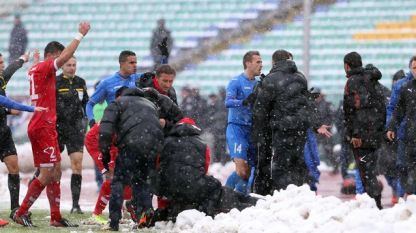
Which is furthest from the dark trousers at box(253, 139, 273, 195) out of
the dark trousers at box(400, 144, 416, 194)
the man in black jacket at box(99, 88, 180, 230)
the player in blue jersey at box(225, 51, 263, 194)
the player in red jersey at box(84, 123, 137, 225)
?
the man in black jacket at box(99, 88, 180, 230)

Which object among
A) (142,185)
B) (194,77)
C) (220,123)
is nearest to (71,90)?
(142,185)

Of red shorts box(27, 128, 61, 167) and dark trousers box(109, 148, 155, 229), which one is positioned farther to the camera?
red shorts box(27, 128, 61, 167)

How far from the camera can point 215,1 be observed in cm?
3219

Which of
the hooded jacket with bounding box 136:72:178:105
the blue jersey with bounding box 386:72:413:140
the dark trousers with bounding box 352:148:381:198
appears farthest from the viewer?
the blue jersey with bounding box 386:72:413:140

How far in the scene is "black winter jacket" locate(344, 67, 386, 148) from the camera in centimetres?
1281

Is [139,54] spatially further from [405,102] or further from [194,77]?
[405,102]

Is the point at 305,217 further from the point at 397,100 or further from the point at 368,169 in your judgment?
the point at 397,100

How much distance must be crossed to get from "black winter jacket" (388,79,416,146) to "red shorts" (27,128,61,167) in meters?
4.42

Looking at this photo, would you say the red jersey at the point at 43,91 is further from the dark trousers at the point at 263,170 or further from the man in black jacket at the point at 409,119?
the man in black jacket at the point at 409,119

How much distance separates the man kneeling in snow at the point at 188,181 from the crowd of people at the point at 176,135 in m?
0.01

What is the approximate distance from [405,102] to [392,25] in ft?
56.2

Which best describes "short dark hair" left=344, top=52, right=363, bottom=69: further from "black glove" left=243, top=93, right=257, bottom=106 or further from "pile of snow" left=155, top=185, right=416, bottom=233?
"pile of snow" left=155, top=185, right=416, bottom=233

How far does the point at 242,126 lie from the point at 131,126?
3.64 meters

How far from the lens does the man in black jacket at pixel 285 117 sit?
40.5 ft
